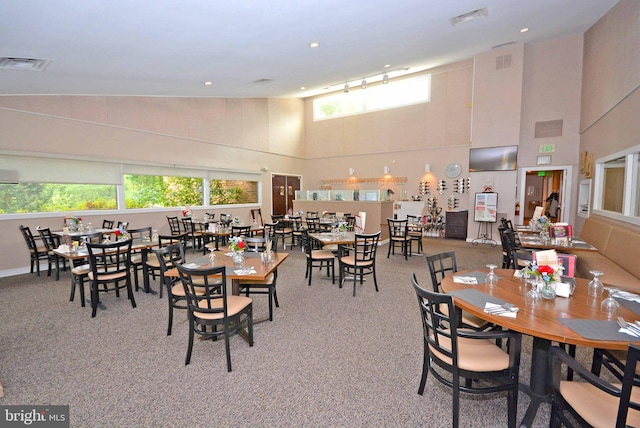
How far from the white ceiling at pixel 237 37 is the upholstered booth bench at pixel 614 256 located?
14.0 ft

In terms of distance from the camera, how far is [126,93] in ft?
20.7

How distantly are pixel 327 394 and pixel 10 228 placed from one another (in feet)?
22.8

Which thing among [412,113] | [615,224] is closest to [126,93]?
[412,113]

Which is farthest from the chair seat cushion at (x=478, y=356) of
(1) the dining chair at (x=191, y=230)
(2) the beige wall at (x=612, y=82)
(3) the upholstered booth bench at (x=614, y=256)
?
(1) the dining chair at (x=191, y=230)

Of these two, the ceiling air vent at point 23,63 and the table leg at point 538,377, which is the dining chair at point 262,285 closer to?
the table leg at point 538,377

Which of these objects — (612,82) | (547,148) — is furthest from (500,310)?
(547,148)

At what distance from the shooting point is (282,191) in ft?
Answer: 38.6

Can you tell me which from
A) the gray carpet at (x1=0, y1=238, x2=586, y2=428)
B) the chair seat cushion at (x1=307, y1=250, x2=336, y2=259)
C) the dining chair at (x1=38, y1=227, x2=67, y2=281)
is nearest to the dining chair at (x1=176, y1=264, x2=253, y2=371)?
the gray carpet at (x1=0, y1=238, x2=586, y2=428)

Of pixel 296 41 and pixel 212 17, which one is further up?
pixel 296 41

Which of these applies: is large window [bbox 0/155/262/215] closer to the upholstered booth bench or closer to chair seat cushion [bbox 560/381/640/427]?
chair seat cushion [bbox 560/381/640/427]

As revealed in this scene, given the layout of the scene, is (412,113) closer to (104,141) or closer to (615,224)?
(615,224)

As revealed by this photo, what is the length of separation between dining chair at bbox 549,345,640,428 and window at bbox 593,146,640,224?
13.8 feet

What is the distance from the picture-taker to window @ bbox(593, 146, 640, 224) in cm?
454

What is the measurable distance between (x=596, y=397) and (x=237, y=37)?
5106 millimetres
